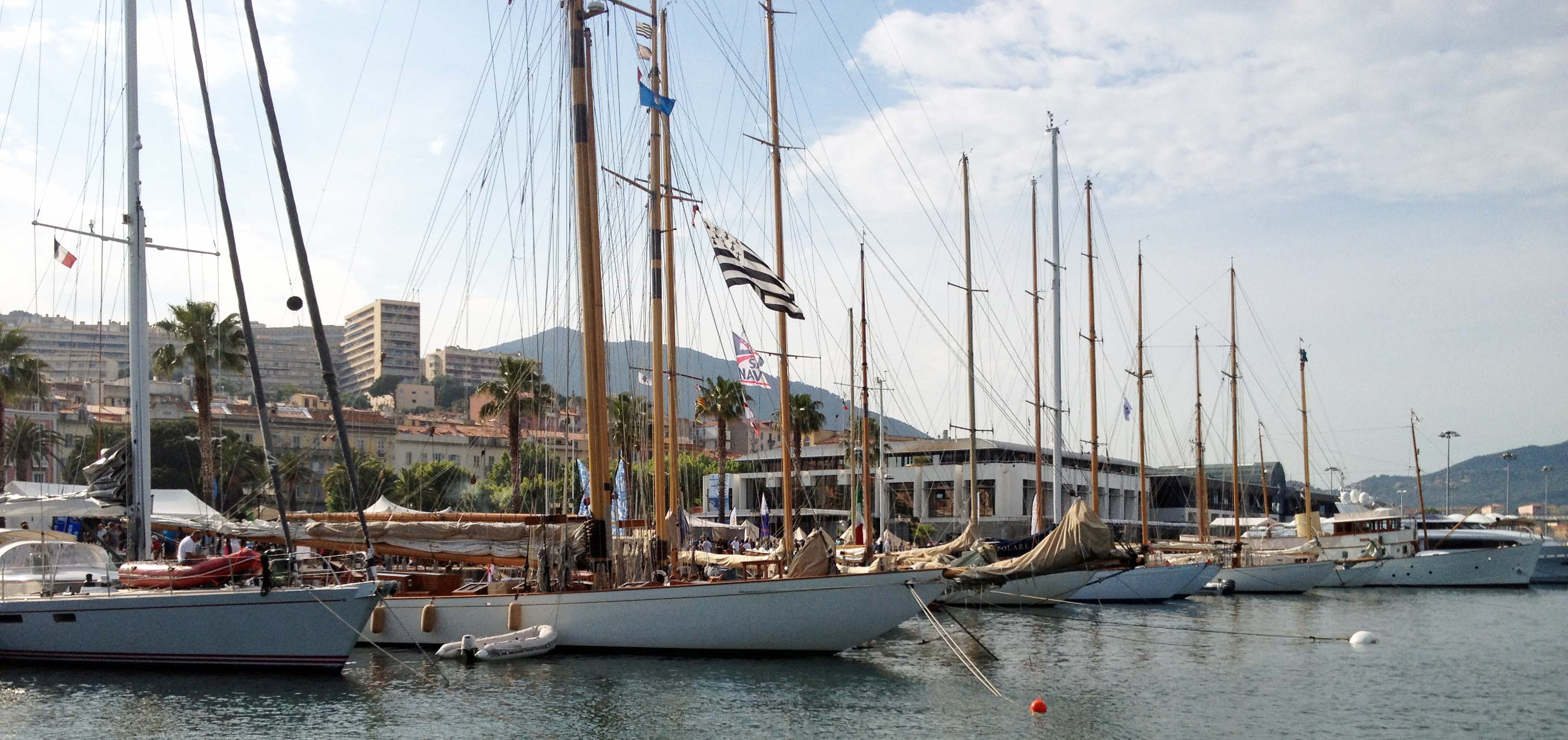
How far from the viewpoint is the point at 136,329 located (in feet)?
84.1

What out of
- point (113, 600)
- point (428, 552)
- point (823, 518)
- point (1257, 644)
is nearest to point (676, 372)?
point (428, 552)

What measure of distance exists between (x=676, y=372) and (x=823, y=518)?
55147mm

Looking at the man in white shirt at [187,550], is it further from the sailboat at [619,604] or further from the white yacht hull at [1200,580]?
the white yacht hull at [1200,580]

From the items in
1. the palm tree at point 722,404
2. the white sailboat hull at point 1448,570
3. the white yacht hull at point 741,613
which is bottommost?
the white sailboat hull at point 1448,570

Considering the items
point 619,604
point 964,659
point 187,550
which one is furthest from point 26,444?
point 964,659

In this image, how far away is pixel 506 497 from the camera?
294ft

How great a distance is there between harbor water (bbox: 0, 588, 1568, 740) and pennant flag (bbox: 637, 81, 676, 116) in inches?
533

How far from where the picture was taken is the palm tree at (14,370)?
55750 millimetres

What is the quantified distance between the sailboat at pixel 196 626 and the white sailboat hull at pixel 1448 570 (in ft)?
189

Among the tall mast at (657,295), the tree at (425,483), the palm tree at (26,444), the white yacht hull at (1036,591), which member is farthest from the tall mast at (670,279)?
the palm tree at (26,444)

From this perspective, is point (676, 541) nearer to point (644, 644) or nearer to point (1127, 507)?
point (644, 644)

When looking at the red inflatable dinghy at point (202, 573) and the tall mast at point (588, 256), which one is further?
the tall mast at point (588, 256)

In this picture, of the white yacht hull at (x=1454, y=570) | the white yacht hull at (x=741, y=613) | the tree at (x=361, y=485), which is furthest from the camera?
the tree at (x=361, y=485)

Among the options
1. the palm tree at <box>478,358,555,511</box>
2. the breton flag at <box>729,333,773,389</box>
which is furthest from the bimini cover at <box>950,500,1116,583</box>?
the palm tree at <box>478,358,555,511</box>
